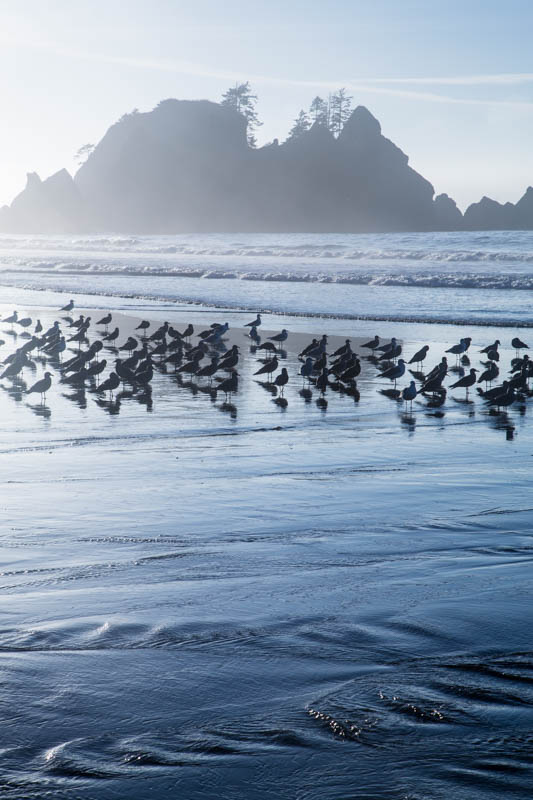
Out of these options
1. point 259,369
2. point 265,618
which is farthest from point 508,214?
point 265,618

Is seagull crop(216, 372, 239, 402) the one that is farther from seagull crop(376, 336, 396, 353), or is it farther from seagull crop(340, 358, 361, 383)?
seagull crop(376, 336, 396, 353)

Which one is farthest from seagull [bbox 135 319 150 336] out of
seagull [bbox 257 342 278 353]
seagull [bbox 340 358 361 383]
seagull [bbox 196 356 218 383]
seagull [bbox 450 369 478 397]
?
seagull [bbox 450 369 478 397]

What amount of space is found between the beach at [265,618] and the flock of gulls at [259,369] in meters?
4.41

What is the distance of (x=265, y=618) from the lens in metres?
6.06

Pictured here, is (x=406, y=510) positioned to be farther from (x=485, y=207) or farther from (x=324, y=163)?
(x=324, y=163)

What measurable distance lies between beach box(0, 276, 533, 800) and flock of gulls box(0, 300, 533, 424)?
441 cm

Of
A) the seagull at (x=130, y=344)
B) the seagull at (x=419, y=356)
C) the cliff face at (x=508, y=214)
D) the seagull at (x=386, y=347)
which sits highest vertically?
the cliff face at (x=508, y=214)

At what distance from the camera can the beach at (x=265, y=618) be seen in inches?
173

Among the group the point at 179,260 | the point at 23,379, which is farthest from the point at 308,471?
the point at 179,260

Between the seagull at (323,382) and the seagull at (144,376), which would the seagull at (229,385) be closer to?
the seagull at (323,382)

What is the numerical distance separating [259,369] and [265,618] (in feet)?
42.8

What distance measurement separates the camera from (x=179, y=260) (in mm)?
69125

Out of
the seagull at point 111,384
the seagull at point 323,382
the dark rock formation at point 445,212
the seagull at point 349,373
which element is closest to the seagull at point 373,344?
the seagull at point 349,373

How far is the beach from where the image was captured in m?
4.39
